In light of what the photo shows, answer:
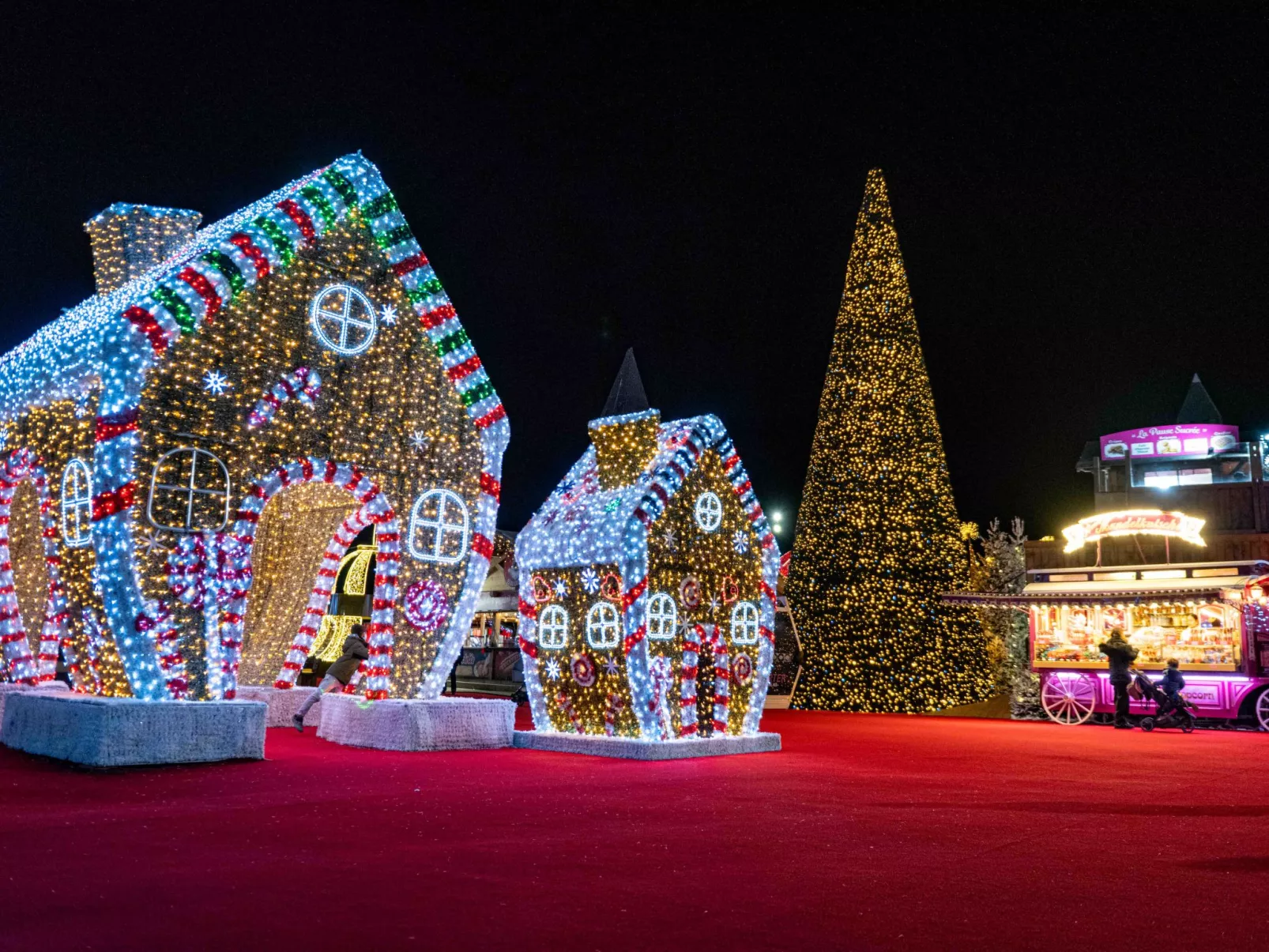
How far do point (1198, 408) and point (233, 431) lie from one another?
3723 cm

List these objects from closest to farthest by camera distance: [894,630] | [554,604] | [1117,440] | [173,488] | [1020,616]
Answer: [173,488], [554,604], [894,630], [1020,616], [1117,440]

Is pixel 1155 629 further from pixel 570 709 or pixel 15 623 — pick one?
pixel 15 623

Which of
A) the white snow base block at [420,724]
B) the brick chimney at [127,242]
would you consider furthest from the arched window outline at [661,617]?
the brick chimney at [127,242]

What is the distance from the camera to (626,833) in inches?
246

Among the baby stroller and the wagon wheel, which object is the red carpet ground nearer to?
the baby stroller

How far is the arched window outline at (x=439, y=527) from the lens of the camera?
12133 mm

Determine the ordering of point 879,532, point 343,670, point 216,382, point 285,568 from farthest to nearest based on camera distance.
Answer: point 879,532
point 285,568
point 343,670
point 216,382

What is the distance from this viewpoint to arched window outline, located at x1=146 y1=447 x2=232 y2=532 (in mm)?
9922

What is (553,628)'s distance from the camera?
39.0 feet

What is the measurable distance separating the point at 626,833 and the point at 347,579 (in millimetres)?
16717

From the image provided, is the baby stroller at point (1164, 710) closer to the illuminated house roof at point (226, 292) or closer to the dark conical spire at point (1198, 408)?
the illuminated house roof at point (226, 292)

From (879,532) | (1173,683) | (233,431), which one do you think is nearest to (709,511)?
(233,431)

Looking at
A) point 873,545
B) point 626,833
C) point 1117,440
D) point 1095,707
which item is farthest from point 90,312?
point 1117,440

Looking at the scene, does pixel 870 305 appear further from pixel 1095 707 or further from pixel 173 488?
pixel 173 488
